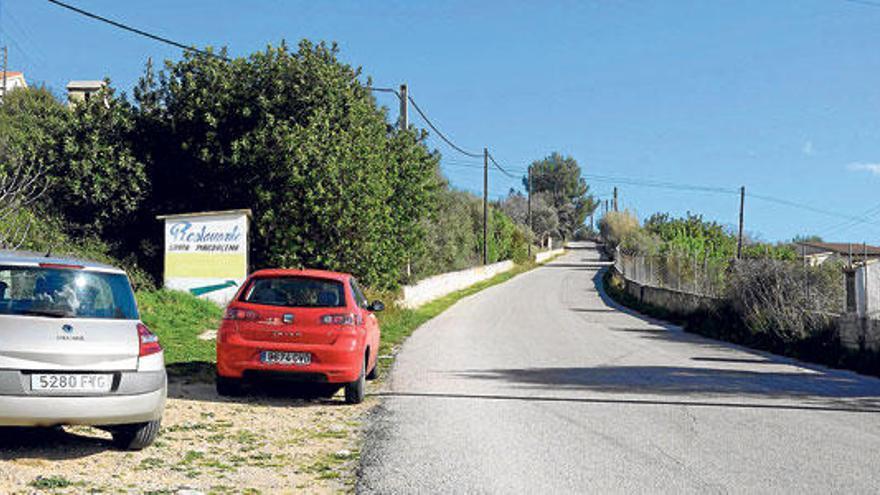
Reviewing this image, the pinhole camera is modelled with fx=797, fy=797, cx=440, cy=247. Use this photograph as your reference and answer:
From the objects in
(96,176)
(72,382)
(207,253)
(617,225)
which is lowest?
(72,382)

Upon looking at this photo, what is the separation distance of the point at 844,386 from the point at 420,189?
20.2 m

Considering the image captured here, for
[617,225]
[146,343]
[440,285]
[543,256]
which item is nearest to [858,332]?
[146,343]

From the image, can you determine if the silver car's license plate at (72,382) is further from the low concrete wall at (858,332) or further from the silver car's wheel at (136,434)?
the low concrete wall at (858,332)

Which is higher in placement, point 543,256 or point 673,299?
point 543,256

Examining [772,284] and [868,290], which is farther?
[772,284]

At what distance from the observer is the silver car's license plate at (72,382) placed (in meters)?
5.92

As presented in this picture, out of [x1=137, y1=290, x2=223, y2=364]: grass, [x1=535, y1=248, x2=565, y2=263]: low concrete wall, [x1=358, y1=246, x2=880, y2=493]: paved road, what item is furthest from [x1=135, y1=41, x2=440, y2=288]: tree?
[x1=535, y1=248, x2=565, y2=263]: low concrete wall

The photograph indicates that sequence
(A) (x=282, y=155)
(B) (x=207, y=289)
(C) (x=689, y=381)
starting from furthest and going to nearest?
(A) (x=282, y=155) → (B) (x=207, y=289) → (C) (x=689, y=381)

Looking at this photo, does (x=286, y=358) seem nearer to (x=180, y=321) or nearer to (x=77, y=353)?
(x=77, y=353)

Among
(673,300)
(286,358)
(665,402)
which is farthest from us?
(673,300)

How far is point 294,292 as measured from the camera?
10016 millimetres

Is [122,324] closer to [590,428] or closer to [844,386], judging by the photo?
[590,428]

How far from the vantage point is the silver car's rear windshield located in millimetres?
6223

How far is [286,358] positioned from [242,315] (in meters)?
0.75
